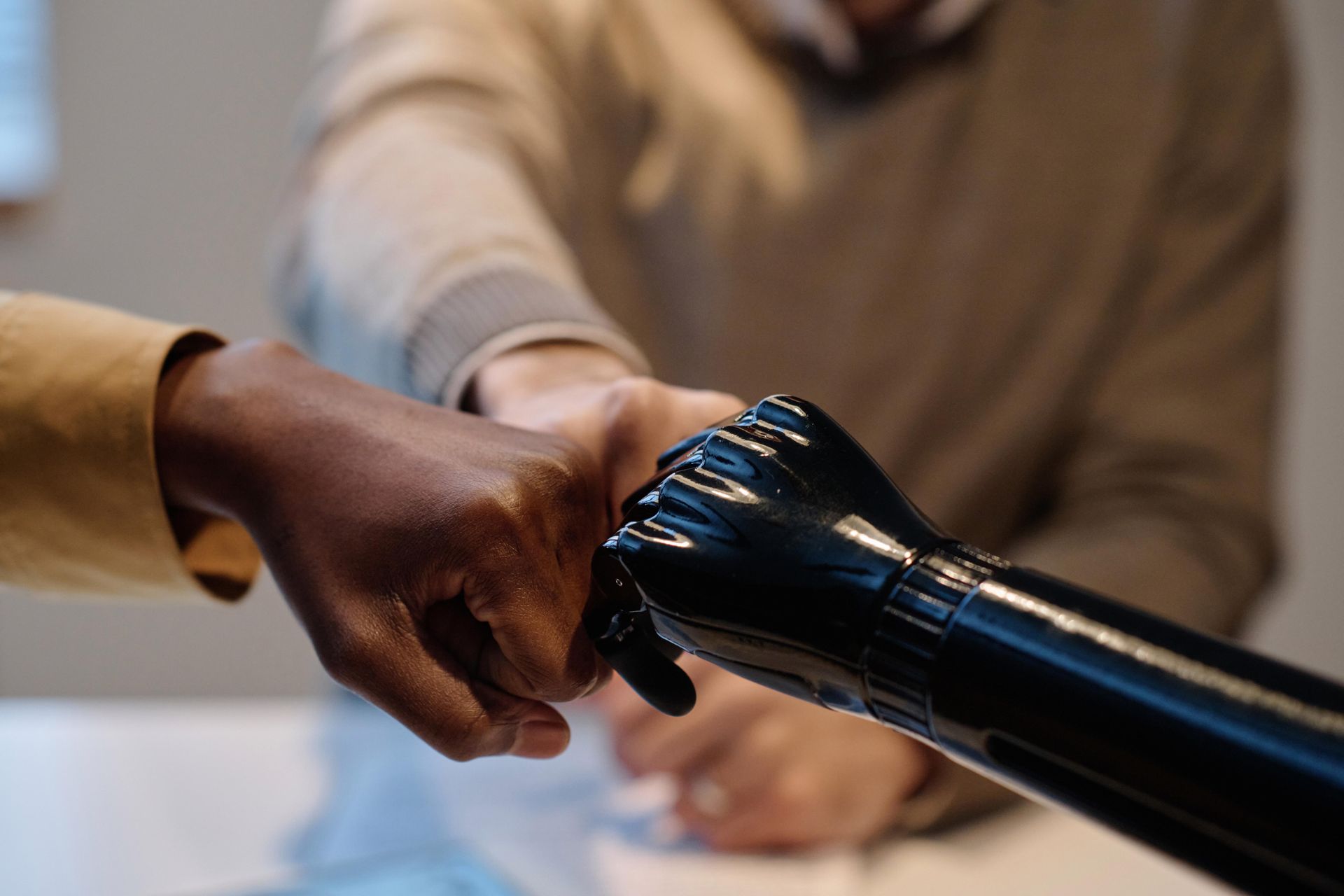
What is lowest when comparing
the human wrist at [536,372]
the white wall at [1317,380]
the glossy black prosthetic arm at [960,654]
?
the white wall at [1317,380]

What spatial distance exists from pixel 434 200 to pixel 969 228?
0.42 metres

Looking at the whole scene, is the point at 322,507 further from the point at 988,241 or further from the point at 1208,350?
the point at 1208,350

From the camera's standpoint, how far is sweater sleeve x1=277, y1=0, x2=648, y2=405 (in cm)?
42

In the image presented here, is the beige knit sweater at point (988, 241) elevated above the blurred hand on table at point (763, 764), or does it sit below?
above

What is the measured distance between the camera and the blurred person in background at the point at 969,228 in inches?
28.2

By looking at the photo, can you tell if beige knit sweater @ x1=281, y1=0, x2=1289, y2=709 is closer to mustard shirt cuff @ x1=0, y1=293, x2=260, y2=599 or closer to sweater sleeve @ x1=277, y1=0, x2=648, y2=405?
sweater sleeve @ x1=277, y1=0, x2=648, y2=405

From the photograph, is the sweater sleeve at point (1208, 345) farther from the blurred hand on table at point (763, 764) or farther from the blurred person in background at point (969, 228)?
the blurred hand on table at point (763, 764)

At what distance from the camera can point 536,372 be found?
0.39 m

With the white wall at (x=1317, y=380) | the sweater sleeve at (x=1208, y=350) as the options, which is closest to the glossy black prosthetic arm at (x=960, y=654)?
the sweater sleeve at (x=1208, y=350)

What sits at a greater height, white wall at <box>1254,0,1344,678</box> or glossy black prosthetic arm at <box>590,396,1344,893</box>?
glossy black prosthetic arm at <box>590,396,1344,893</box>

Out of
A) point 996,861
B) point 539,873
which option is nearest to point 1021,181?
point 996,861

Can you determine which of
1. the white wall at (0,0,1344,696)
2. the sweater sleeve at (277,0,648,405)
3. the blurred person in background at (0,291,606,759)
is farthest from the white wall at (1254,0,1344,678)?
the blurred person in background at (0,291,606,759)

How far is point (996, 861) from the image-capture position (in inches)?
22.0

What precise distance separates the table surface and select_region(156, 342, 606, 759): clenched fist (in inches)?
8.9
